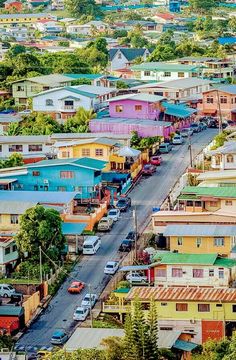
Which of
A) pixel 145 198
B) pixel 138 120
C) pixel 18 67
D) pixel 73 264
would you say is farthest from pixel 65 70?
pixel 73 264

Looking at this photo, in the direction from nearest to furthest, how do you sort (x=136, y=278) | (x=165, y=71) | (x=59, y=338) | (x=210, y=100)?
1. (x=59, y=338)
2. (x=136, y=278)
3. (x=210, y=100)
4. (x=165, y=71)

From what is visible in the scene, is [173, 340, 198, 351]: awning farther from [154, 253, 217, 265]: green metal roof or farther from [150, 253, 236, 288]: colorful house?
[154, 253, 217, 265]: green metal roof

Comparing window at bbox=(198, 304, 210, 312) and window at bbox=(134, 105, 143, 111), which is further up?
window at bbox=(134, 105, 143, 111)

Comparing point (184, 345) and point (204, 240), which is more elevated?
point (204, 240)

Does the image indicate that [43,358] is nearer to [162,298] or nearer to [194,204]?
[162,298]

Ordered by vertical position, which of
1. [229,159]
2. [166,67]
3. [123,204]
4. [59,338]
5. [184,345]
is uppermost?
[166,67]

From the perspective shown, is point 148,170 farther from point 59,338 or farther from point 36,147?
point 59,338

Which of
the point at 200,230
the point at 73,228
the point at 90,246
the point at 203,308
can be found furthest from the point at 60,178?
the point at 203,308

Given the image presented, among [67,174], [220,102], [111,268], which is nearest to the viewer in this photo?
[111,268]

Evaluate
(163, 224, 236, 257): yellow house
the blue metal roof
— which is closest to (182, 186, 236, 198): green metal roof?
(163, 224, 236, 257): yellow house
